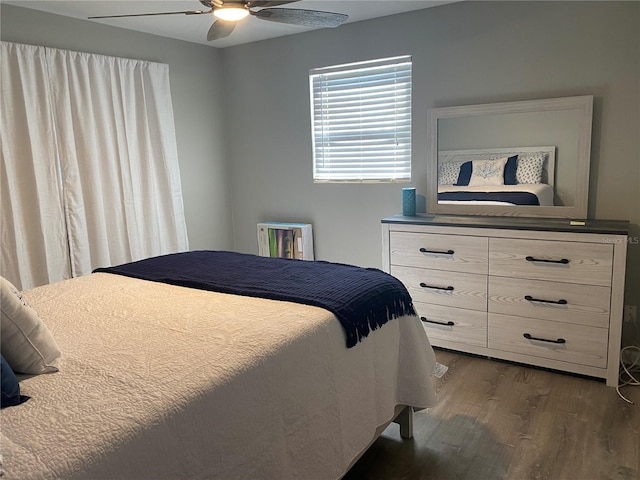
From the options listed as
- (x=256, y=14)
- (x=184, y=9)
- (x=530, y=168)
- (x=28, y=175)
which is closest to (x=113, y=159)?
(x=28, y=175)

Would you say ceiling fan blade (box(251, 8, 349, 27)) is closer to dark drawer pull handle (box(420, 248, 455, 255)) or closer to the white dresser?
the white dresser

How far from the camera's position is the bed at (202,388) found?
105cm

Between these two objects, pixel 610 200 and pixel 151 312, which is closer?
pixel 151 312

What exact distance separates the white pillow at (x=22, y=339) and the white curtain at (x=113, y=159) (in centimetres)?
211

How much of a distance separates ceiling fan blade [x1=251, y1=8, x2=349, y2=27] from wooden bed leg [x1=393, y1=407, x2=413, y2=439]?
187 cm

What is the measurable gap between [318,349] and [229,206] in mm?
3239

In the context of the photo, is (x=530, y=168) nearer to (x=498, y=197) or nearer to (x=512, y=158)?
(x=512, y=158)

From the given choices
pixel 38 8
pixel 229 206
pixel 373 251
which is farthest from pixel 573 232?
pixel 38 8

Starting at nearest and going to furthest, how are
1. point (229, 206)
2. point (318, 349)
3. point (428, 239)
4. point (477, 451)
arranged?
point (318, 349)
point (477, 451)
point (428, 239)
point (229, 206)

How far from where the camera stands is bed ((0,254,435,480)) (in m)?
1.05

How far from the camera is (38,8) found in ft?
10.3

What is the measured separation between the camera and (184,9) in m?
3.25

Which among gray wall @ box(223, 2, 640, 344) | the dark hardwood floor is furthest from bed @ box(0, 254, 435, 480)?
gray wall @ box(223, 2, 640, 344)

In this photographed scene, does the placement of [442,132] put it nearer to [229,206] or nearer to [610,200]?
[610,200]
